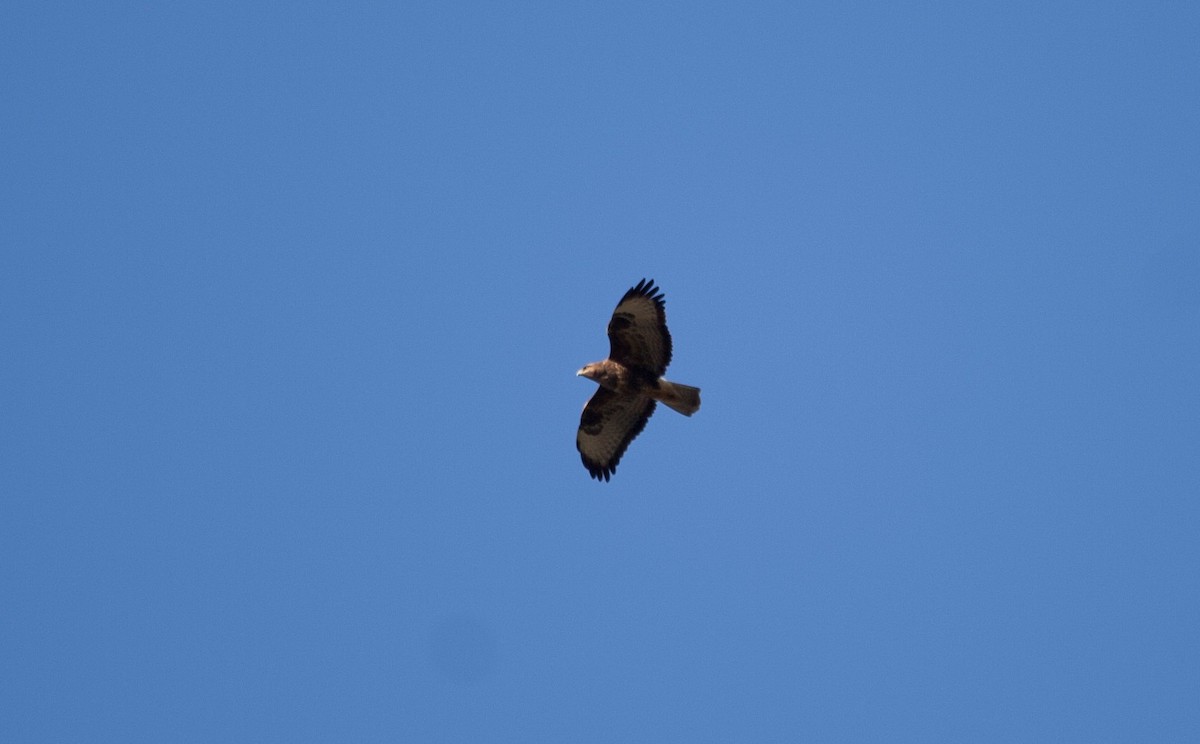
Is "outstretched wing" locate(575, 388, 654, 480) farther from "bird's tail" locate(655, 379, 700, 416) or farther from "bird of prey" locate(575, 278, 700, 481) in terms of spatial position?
"bird's tail" locate(655, 379, 700, 416)

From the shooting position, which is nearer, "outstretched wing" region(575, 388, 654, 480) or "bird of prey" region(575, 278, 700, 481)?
"bird of prey" region(575, 278, 700, 481)

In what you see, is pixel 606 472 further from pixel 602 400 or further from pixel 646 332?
pixel 646 332

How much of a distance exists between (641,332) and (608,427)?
5.51 ft

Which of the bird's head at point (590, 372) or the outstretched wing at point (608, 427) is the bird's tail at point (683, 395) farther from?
the bird's head at point (590, 372)

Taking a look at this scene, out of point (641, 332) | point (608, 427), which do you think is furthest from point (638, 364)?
point (608, 427)

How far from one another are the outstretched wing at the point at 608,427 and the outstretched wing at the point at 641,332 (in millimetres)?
575

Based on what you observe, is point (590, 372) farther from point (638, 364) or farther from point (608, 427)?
point (608, 427)

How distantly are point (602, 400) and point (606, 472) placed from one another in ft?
3.56

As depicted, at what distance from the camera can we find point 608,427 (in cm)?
1603

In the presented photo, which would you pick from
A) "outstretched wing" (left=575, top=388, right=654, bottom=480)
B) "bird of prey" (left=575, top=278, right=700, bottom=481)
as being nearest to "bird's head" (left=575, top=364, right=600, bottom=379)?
"bird of prey" (left=575, top=278, right=700, bottom=481)

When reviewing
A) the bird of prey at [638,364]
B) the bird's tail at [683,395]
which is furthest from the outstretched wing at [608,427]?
the bird's tail at [683,395]

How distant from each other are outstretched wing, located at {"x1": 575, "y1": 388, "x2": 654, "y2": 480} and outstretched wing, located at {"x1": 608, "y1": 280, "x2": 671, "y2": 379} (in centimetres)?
57

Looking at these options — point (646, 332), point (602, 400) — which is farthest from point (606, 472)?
point (646, 332)

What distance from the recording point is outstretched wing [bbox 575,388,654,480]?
15.7m
